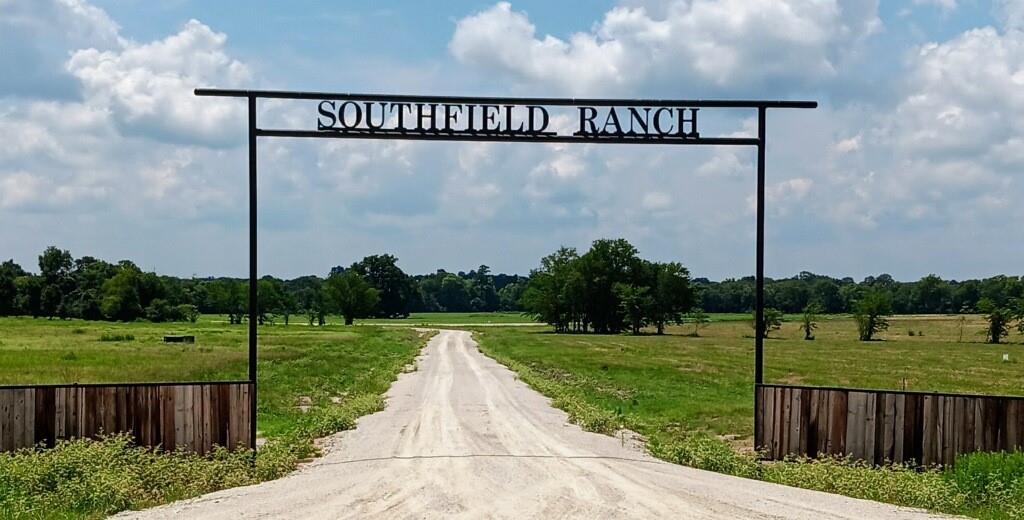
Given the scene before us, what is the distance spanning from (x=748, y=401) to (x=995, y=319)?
74.3m

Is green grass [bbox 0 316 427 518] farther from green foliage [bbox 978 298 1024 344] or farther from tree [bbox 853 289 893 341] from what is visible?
green foliage [bbox 978 298 1024 344]

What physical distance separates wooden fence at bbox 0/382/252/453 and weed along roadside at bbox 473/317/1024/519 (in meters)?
7.38

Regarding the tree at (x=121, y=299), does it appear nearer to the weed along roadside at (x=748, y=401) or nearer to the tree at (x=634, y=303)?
the tree at (x=634, y=303)

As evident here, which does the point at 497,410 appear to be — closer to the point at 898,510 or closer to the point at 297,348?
the point at 898,510

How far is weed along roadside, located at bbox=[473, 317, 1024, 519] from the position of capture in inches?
531

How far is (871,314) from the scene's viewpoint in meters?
104

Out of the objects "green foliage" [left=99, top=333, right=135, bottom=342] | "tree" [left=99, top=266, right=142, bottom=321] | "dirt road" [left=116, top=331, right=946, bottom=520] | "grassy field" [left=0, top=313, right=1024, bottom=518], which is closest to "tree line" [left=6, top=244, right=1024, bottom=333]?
"tree" [left=99, top=266, right=142, bottom=321]

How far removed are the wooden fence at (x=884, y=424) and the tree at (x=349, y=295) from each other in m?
138

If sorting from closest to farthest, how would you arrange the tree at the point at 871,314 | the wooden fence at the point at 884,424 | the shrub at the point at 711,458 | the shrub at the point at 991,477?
1. the shrub at the point at 991,477
2. the wooden fence at the point at 884,424
3. the shrub at the point at 711,458
4. the tree at the point at 871,314

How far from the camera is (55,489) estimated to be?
12.9 metres

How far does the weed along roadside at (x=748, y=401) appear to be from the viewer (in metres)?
13.5

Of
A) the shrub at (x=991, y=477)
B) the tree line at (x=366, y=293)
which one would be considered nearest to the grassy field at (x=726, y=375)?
the shrub at (x=991, y=477)

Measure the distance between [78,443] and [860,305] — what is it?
102385 mm

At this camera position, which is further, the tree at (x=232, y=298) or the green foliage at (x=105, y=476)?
the tree at (x=232, y=298)
